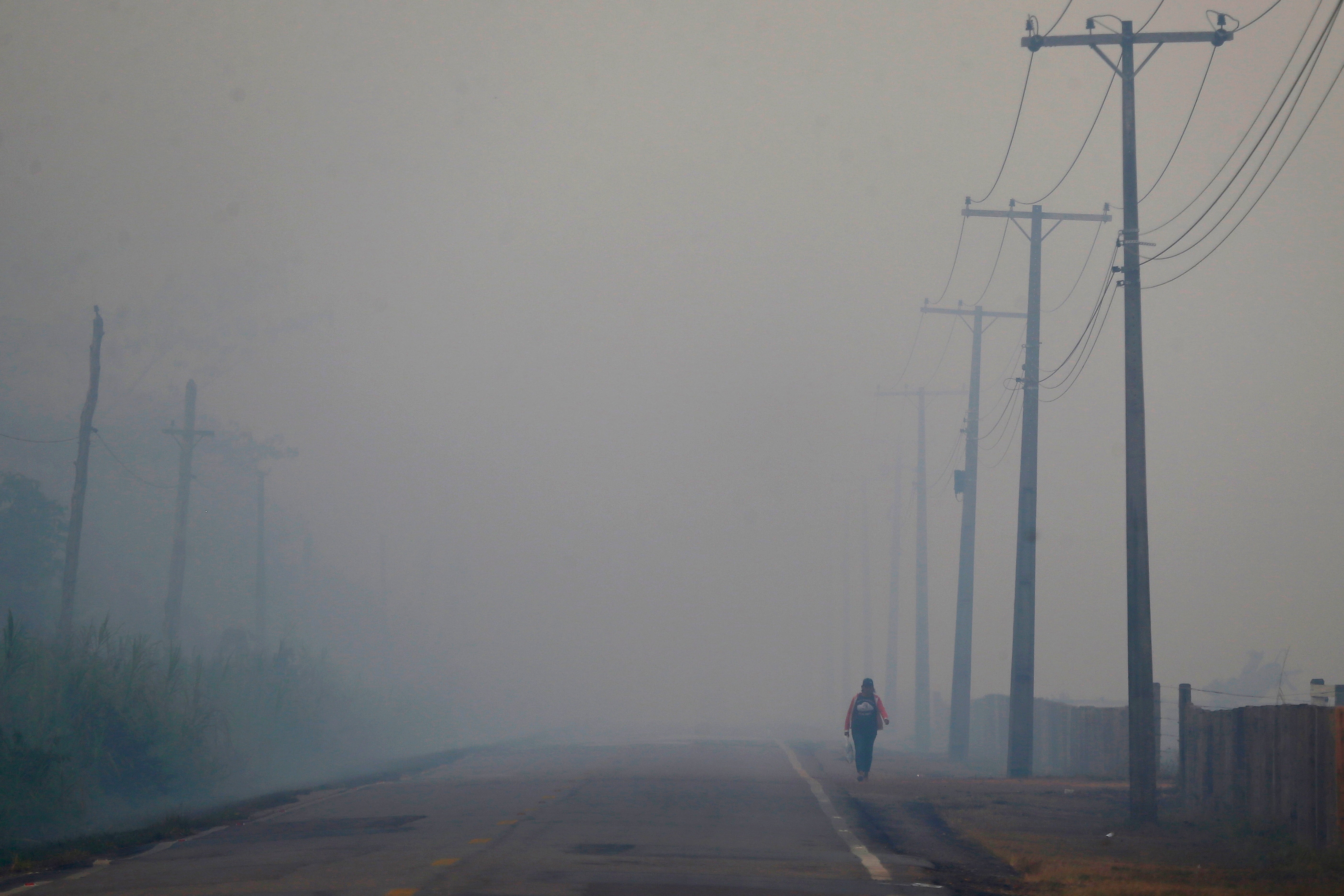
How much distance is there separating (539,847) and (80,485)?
27.4 m

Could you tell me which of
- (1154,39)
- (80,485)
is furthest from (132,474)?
(1154,39)

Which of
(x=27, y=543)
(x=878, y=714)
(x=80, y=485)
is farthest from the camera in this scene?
(x=27, y=543)

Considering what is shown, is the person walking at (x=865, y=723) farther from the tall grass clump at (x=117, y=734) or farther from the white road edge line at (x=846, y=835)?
the tall grass clump at (x=117, y=734)

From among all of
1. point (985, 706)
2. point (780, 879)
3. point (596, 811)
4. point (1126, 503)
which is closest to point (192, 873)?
point (780, 879)

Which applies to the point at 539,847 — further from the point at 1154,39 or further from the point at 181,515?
the point at 181,515

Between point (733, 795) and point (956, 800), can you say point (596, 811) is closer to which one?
point (733, 795)

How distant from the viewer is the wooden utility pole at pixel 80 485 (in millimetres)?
35312

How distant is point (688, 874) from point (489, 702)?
9831cm

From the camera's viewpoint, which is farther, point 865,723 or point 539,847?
point 865,723

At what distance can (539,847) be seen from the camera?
14094mm

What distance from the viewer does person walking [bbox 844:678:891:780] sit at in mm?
26031

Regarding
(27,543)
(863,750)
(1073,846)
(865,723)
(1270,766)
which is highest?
(27,543)

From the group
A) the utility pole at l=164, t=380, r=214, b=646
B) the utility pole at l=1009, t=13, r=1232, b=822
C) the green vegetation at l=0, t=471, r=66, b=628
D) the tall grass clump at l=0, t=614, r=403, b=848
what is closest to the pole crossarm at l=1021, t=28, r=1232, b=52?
the utility pole at l=1009, t=13, r=1232, b=822

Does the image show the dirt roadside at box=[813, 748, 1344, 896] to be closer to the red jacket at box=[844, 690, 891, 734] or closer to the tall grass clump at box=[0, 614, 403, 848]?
the red jacket at box=[844, 690, 891, 734]
